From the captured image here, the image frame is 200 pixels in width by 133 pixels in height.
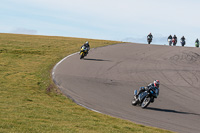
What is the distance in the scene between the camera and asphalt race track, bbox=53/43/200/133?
13.7 metres

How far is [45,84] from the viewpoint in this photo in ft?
64.5

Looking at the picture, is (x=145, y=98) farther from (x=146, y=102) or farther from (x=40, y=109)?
(x=40, y=109)

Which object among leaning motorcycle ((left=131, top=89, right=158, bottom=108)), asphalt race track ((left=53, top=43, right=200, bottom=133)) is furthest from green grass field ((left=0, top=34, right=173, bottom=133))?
leaning motorcycle ((left=131, top=89, right=158, bottom=108))

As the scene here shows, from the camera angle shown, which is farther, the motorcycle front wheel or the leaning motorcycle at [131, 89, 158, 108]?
the motorcycle front wheel

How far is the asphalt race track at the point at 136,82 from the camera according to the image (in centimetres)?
1370

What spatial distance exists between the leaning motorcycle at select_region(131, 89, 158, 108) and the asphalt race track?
29 centimetres

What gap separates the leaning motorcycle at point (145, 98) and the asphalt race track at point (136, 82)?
289 mm

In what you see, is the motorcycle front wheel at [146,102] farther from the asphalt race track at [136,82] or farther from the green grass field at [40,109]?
the green grass field at [40,109]

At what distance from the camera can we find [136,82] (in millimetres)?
21703

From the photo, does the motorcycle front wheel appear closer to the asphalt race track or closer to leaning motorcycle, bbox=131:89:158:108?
leaning motorcycle, bbox=131:89:158:108

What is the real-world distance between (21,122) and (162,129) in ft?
17.2

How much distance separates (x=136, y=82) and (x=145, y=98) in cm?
642

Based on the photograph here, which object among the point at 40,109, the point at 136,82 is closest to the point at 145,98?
the point at 40,109

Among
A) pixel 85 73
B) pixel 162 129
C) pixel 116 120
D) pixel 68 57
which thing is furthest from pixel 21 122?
pixel 68 57
